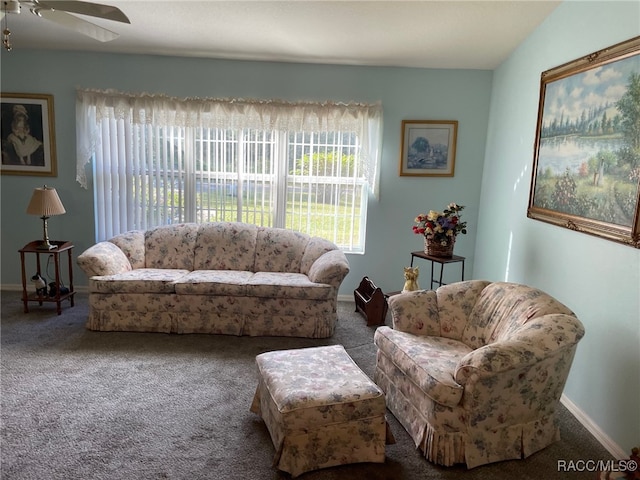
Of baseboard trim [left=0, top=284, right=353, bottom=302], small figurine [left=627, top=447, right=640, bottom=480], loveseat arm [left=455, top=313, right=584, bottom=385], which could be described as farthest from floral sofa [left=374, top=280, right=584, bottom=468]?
baseboard trim [left=0, top=284, right=353, bottom=302]

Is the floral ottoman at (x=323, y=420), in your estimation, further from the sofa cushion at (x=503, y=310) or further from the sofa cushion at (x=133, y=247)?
the sofa cushion at (x=133, y=247)

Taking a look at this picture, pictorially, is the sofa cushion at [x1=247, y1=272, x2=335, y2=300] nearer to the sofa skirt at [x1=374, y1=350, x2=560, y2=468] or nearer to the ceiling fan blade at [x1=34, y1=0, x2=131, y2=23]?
the sofa skirt at [x1=374, y1=350, x2=560, y2=468]

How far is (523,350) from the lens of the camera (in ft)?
6.75

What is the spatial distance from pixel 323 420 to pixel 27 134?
433cm

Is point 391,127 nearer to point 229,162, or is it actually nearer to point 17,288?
point 229,162

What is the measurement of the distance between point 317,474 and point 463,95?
3.83 m

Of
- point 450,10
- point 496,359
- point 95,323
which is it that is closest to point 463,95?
point 450,10

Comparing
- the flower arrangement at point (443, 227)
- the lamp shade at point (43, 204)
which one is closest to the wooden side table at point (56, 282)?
the lamp shade at point (43, 204)

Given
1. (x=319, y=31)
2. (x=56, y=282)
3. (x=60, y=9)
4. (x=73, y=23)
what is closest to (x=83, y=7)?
(x=60, y=9)

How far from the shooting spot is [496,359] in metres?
2.03

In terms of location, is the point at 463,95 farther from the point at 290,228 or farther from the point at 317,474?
the point at 317,474

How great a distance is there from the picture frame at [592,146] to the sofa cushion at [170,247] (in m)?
3.05

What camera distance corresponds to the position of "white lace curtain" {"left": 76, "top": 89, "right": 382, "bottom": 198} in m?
4.36

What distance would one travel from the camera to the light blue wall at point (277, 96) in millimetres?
4391
